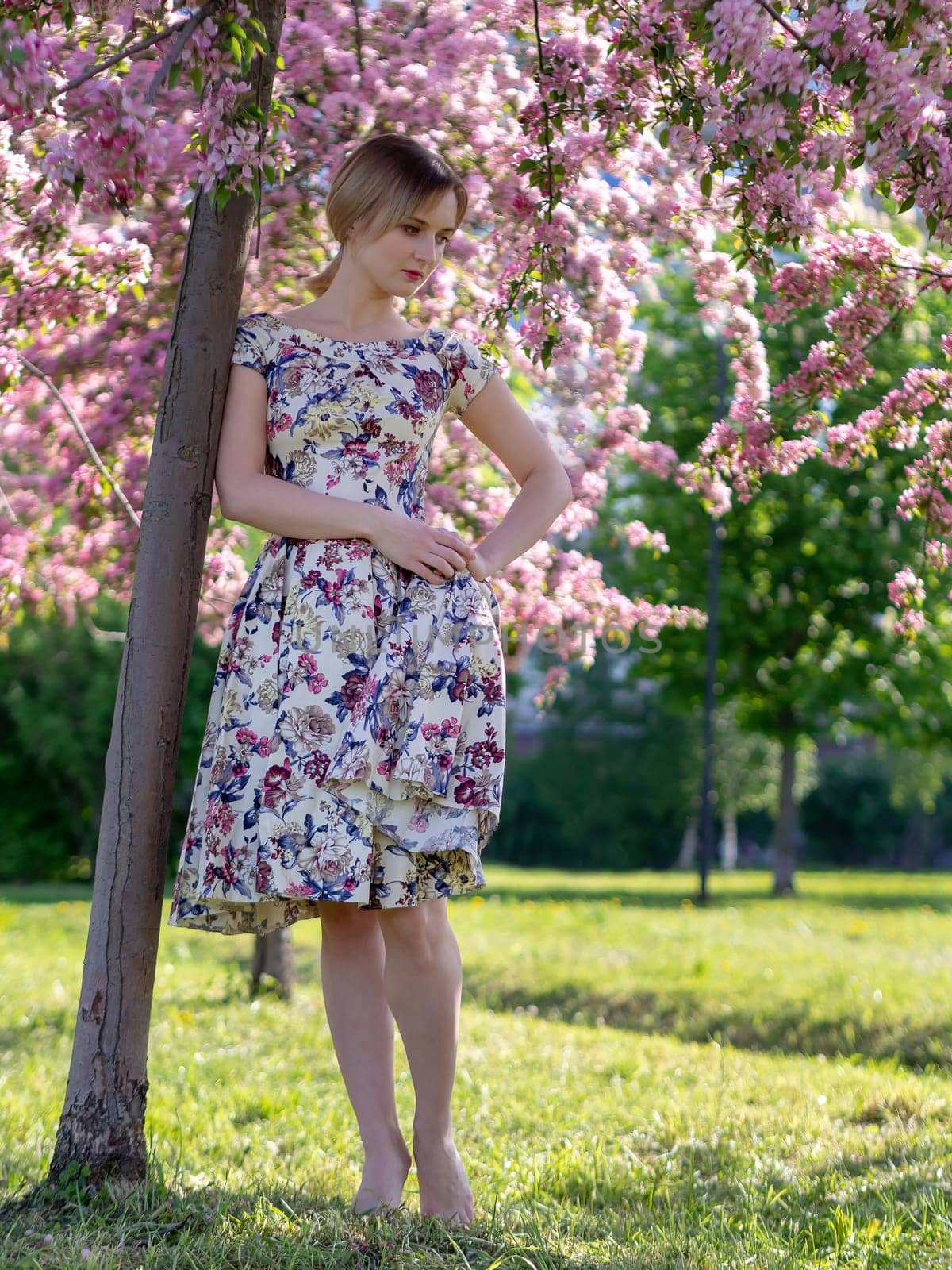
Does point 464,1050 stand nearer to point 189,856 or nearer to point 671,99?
point 189,856

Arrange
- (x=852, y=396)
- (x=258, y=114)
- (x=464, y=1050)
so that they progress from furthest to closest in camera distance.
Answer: (x=852, y=396) < (x=464, y=1050) < (x=258, y=114)

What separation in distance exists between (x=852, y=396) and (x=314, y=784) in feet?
37.8

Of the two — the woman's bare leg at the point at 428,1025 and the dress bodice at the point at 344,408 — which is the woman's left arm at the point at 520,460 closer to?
the dress bodice at the point at 344,408

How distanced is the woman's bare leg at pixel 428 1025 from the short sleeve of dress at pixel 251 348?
1172mm

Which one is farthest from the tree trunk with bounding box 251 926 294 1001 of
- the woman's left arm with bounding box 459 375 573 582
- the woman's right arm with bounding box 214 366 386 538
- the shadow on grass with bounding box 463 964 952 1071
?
the woman's right arm with bounding box 214 366 386 538

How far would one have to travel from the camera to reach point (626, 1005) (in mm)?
6676

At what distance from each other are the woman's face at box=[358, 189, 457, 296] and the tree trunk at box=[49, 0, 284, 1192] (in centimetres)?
32

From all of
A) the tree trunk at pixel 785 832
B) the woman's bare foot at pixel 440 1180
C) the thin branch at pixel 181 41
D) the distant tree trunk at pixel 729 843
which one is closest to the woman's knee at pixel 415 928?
the woman's bare foot at pixel 440 1180

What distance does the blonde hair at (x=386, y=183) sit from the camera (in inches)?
102

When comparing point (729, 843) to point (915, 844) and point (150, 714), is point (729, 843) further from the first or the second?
point (150, 714)

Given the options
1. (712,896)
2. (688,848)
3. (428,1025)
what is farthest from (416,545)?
(688,848)

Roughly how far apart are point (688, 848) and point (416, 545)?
2798cm

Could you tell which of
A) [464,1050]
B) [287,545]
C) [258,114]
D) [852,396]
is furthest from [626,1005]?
[852,396]

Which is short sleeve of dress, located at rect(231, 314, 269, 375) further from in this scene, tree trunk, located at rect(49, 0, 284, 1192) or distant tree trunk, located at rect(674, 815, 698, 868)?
distant tree trunk, located at rect(674, 815, 698, 868)
